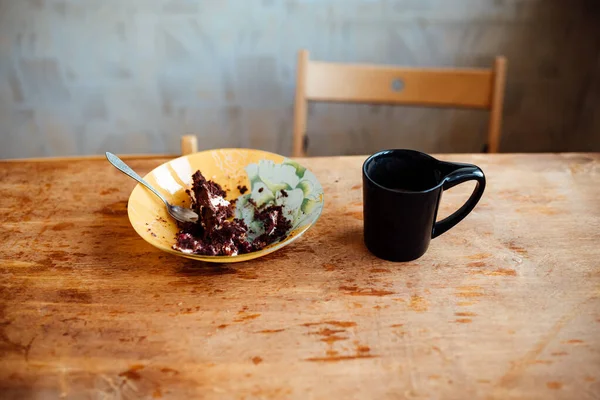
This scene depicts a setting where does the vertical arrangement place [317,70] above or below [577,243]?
above

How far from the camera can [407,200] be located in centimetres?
63

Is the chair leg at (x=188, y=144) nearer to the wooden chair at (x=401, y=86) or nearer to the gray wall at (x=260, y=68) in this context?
the wooden chair at (x=401, y=86)

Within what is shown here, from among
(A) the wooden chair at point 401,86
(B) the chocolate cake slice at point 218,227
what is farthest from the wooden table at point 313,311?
(A) the wooden chair at point 401,86

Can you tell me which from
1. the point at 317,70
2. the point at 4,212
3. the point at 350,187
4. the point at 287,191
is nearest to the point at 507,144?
the point at 317,70

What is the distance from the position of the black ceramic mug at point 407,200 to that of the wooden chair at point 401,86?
501mm

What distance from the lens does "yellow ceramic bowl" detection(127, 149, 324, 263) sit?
0.74m

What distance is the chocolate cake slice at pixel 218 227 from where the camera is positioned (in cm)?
71

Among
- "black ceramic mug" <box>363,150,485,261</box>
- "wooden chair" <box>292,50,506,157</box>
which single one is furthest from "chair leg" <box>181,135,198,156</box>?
"black ceramic mug" <box>363,150,485,261</box>

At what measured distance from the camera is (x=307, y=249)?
28.7 inches

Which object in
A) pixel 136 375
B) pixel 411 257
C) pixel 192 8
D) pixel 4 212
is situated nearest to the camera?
pixel 136 375

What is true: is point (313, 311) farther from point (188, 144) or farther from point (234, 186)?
point (188, 144)

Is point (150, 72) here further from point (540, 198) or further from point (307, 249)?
point (540, 198)

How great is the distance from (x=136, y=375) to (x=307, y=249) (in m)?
0.29

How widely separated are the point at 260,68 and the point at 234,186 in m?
0.85
